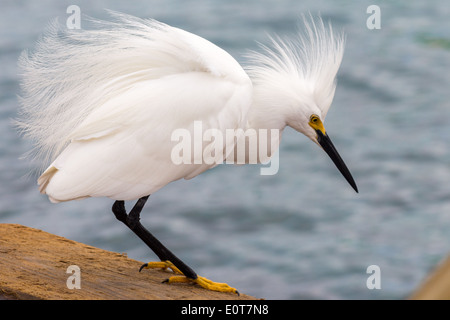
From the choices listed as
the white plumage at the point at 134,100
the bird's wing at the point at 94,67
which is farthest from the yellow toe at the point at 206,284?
the bird's wing at the point at 94,67

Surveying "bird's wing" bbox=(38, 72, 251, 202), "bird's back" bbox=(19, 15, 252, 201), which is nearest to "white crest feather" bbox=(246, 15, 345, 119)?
"bird's back" bbox=(19, 15, 252, 201)

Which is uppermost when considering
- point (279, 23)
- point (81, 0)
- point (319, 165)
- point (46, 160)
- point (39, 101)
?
point (81, 0)

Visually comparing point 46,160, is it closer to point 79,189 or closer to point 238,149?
point 79,189

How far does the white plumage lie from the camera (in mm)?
3486

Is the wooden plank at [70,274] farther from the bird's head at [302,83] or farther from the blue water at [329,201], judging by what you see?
the blue water at [329,201]

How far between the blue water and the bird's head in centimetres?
127

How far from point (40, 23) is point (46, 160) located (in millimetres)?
7407

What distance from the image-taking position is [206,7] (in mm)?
11609

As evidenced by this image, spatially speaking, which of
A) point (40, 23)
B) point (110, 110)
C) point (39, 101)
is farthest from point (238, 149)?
point (40, 23)

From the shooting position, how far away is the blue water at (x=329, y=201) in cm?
622

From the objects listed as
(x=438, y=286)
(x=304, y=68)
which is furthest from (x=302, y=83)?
(x=438, y=286)

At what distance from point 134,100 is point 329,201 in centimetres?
393

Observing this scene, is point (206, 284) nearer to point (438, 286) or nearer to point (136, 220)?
point (136, 220)

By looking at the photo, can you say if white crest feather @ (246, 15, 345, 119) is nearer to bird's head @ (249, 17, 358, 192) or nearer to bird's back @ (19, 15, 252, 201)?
bird's head @ (249, 17, 358, 192)
